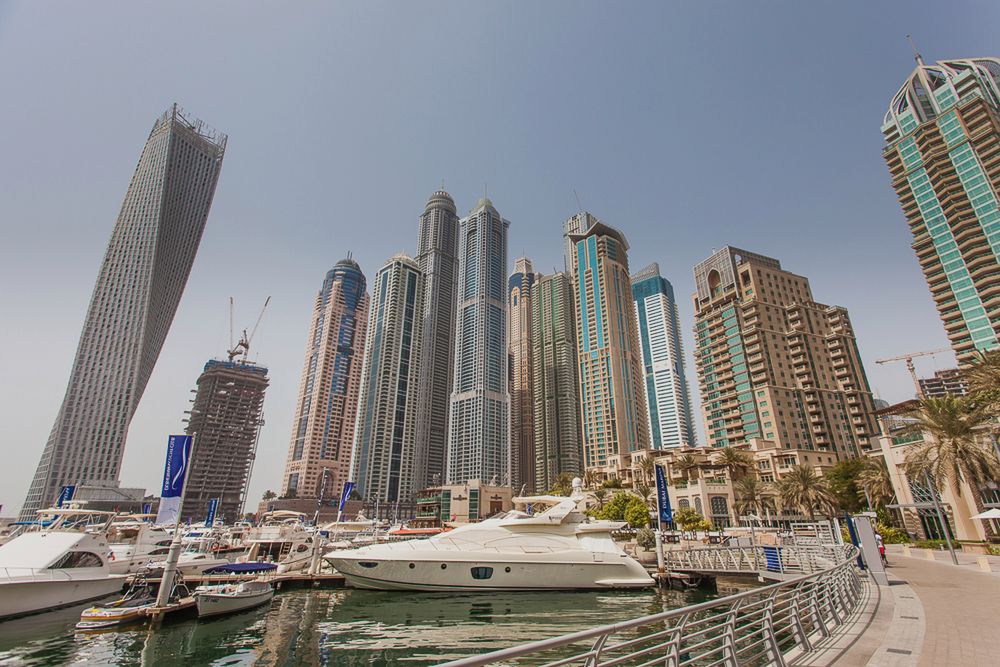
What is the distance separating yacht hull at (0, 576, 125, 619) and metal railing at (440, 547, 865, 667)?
79.0ft

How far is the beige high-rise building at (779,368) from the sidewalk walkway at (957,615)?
75.0 m

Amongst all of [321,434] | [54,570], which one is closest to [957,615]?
[54,570]

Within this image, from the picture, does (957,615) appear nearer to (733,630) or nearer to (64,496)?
(733,630)

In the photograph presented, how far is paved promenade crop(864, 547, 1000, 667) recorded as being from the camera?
824cm

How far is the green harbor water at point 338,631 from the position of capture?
15242mm

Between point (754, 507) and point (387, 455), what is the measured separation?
12856 centimetres

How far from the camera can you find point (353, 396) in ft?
654

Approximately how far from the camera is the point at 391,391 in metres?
177

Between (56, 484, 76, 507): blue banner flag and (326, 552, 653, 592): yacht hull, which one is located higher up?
(56, 484, 76, 507): blue banner flag

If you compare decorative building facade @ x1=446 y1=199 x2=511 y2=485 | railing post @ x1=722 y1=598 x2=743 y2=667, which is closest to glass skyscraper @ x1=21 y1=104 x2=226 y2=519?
decorative building facade @ x1=446 y1=199 x2=511 y2=485

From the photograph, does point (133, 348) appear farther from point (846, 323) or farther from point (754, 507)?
point (846, 323)

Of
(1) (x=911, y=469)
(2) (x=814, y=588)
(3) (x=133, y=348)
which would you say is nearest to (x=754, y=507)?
(1) (x=911, y=469)

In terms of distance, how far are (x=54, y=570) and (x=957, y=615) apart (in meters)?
36.6

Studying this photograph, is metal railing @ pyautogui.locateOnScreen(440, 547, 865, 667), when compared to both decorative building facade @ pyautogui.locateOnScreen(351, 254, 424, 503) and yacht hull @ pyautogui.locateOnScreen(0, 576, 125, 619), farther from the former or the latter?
decorative building facade @ pyautogui.locateOnScreen(351, 254, 424, 503)
